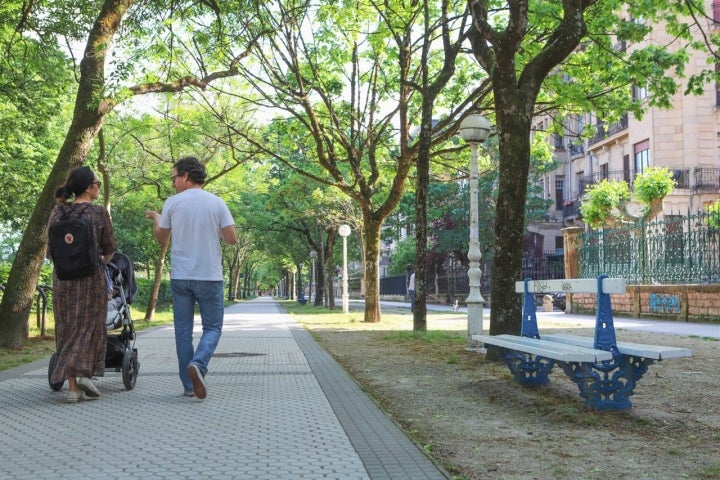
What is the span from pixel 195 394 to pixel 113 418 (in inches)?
35.7

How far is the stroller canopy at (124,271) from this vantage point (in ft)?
21.8

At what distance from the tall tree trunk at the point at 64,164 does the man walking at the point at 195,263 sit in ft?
18.4

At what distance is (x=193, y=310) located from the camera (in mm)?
6086

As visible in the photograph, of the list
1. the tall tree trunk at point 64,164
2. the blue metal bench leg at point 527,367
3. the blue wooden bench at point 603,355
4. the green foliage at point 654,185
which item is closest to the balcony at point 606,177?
the green foliage at point 654,185

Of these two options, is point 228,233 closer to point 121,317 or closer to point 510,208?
point 121,317

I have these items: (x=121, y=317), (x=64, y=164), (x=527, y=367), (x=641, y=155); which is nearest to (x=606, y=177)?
(x=641, y=155)

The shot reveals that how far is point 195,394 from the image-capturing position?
618 cm

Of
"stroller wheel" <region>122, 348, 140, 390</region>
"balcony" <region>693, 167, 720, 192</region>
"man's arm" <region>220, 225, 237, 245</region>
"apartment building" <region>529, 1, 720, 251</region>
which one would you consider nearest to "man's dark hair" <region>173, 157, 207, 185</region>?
"man's arm" <region>220, 225, 237, 245</region>

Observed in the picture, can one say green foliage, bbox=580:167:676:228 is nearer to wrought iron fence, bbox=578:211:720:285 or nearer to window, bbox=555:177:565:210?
wrought iron fence, bbox=578:211:720:285

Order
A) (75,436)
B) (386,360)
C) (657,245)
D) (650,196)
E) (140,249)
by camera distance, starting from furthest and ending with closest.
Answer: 1. (140,249)
2. (650,196)
3. (657,245)
4. (386,360)
5. (75,436)

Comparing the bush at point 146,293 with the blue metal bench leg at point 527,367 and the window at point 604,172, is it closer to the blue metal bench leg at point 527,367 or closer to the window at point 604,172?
the blue metal bench leg at point 527,367

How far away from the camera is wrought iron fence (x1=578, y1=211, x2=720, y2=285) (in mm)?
18281

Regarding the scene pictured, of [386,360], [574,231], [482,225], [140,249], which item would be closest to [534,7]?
[386,360]

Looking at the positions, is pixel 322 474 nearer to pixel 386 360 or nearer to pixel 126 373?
pixel 126 373
